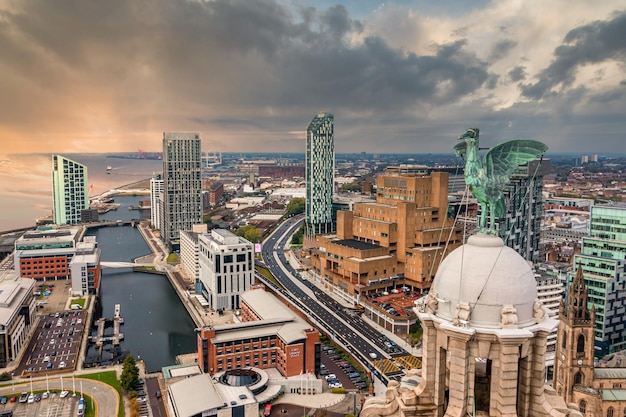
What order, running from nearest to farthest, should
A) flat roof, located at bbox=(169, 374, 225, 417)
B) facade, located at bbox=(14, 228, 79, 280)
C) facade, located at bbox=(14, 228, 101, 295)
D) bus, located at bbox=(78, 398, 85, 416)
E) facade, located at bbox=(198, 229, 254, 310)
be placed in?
flat roof, located at bbox=(169, 374, 225, 417), bus, located at bbox=(78, 398, 85, 416), facade, located at bbox=(198, 229, 254, 310), facade, located at bbox=(14, 228, 101, 295), facade, located at bbox=(14, 228, 79, 280)

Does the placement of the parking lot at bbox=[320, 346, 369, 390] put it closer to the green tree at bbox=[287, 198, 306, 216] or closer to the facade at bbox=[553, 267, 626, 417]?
the facade at bbox=[553, 267, 626, 417]

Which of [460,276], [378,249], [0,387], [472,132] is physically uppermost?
[472,132]

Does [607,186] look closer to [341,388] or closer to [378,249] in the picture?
[378,249]

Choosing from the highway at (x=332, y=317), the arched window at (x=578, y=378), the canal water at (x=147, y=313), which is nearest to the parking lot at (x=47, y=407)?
the canal water at (x=147, y=313)

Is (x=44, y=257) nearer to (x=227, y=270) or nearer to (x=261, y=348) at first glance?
(x=227, y=270)

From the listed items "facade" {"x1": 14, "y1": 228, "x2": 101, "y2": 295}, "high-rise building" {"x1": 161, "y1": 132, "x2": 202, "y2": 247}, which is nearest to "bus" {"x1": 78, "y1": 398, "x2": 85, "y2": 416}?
"facade" {"x1": 14, "y1": 228, "x2": 101, "y2": 295}

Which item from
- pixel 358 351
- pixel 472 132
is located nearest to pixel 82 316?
pixel 358 351

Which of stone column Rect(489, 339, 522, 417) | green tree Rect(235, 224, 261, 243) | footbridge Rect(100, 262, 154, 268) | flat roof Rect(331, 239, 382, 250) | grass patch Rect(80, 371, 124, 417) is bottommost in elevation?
grass patch Rect(80, 371, 124, 417)
